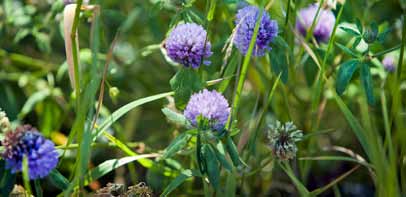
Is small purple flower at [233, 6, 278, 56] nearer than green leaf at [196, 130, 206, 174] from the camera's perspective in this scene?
No

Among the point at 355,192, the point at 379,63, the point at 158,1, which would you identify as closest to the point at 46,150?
the point at 158,1

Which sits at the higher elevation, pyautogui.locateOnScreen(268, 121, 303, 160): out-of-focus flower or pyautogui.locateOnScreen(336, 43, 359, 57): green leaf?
pyautogui.locateOnScreen(336, 43, 359, 57): green leaf

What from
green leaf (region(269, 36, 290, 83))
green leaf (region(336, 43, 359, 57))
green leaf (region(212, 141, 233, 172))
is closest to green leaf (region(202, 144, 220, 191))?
green leaf (region(212, 141, 233, 172))

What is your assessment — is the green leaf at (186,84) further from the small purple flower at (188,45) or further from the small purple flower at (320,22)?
the small purple flower at (320,22)

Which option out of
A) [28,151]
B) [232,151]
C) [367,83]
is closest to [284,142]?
[232,151]

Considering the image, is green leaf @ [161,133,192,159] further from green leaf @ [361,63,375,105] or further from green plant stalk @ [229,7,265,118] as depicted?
green leaf @ [361,63,375,105]

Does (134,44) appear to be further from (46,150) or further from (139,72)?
(46,150)
